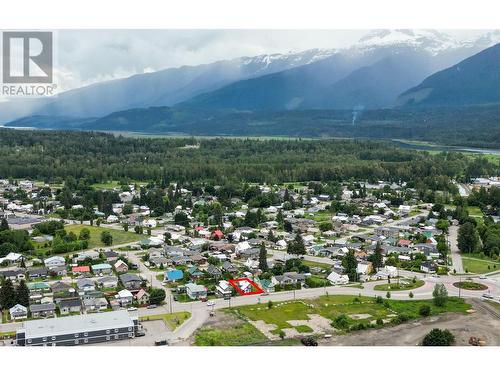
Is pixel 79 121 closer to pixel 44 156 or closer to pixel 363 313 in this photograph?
pixel 44 156

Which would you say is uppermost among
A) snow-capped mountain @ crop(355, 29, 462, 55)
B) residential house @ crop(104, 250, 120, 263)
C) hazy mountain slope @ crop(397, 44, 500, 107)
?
snow-capped mountain @ crop(355, 29, 462, 55)

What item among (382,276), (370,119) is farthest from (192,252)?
(370,119)

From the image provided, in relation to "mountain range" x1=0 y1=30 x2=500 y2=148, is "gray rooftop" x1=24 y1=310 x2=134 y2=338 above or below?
below

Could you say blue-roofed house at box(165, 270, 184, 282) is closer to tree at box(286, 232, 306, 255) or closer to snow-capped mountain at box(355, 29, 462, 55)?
tree at box(286, 232, 306, 255)

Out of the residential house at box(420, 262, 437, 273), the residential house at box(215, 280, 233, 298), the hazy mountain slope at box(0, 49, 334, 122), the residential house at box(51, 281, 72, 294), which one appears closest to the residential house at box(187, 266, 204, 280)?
the residential house at box(215, 280, 233, 298)

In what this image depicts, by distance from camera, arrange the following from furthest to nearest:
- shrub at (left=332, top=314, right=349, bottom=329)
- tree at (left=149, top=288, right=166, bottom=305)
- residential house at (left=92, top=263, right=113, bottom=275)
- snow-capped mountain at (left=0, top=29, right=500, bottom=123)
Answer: snow-capped mountain at (left=0, top=29, right=500, bottom=123) < residential house at (left=92, top=263, right=113, bottom=275) < tree at (left=149, top=288, right=166, bottom=305) < shrub at (left=332, top=314, right=349, bottom=329)
